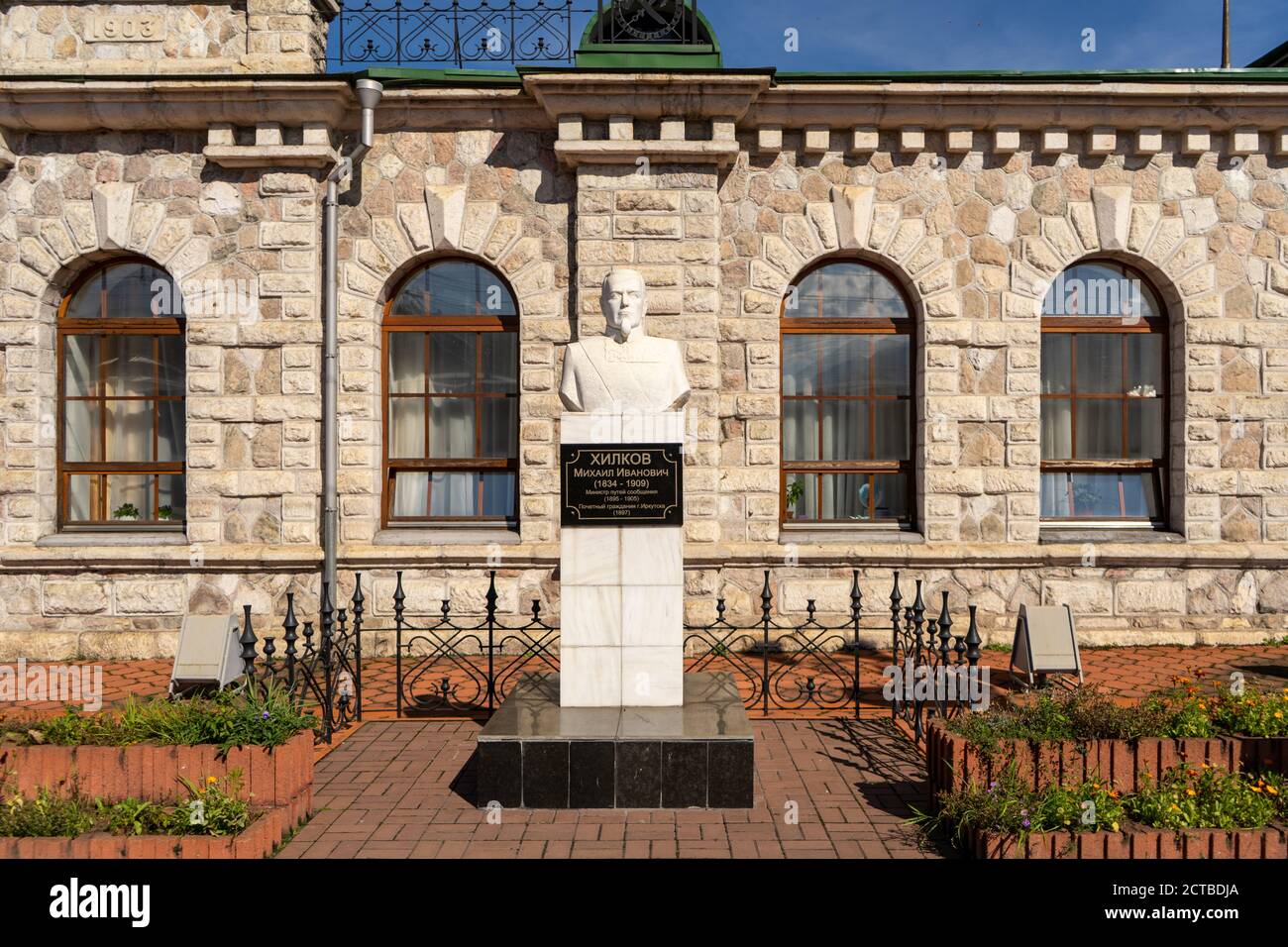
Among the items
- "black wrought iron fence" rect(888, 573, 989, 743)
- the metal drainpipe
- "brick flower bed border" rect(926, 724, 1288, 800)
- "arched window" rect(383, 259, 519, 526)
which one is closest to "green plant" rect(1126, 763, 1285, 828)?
"brick flower bed border" rect(926, 724, 1288, 800)

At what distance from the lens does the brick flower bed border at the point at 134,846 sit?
13.5ft

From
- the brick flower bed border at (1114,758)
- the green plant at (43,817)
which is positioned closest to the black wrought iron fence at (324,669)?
the green plant at (43,817)

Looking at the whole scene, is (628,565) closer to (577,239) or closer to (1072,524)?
(577,239)

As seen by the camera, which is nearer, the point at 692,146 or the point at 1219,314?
the point at 692,146

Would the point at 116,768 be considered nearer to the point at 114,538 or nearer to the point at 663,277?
the point at 114,538

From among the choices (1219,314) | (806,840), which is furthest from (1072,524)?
(806,840)

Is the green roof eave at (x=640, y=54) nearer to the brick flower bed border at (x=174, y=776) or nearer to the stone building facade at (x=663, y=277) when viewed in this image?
the stone building facade at (x=663, y=277)

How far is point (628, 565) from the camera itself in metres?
5.85

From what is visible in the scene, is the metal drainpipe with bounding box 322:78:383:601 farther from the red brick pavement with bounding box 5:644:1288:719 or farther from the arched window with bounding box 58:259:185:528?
the arched window with bounding box 58:259:185:528

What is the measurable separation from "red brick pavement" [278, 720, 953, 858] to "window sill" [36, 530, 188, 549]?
4.57 m

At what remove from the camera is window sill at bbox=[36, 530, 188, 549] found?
9508 mm

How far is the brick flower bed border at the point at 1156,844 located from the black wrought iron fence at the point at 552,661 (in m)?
1.85

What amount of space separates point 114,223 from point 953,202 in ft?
30.3

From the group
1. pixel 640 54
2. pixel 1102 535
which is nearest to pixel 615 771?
pixel 1102 535
